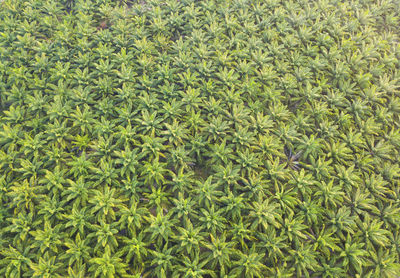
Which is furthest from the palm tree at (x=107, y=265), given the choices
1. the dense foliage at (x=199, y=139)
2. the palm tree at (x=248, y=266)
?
the palm tree at (x=248, y=266)

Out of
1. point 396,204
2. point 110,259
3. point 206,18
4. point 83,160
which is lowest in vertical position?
point 110,259

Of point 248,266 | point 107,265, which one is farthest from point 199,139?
point 107,265

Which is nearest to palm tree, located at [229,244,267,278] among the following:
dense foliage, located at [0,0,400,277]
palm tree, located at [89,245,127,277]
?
dense foliage, located at [0,0,400,277]

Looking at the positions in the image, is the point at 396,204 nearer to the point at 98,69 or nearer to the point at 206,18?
the point at 206,18

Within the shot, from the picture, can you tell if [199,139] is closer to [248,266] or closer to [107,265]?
[248,266]

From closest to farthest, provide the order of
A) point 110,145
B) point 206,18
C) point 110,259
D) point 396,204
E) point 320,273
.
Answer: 1. point 110,259
2. point 320,273
3. point 396,204
4. point 110,145
5. point 206,18

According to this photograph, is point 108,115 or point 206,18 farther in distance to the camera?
point 206,18

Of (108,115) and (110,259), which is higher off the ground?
(108,115)

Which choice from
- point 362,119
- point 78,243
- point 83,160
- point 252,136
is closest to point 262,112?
point 252,136
